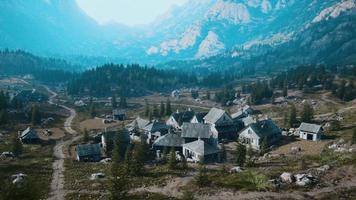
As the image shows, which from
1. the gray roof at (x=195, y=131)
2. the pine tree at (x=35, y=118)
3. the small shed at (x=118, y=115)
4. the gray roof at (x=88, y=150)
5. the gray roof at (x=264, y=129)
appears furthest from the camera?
the small shed at (x=118, y=115)

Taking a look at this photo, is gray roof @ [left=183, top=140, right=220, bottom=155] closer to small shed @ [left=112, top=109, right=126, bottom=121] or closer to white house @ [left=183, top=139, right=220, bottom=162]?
white house @ [left=183, top=139, right=220, bottom=162]

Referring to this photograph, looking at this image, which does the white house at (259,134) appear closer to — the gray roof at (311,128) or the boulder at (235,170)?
the gray roof at (311,128)

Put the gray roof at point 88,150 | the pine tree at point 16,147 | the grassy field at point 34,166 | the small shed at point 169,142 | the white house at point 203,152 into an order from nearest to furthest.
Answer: the grassy field at point 34,166
the white house at point 203,152
the gray roof at point 88,150
the pine tree at point 16,147
the small shed at point 169,142

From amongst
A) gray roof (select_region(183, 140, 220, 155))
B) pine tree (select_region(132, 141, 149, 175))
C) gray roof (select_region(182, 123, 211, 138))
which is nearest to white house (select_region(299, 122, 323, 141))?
gray roof (select_region(182, 123, 211, 138))

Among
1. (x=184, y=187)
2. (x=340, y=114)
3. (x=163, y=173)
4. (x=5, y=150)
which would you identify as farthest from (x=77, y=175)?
(x=340, y=114)

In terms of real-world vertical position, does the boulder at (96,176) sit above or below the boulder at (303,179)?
below

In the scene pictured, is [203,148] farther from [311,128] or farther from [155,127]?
[311,128]

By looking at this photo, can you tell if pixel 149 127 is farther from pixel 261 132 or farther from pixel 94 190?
pixel 94 190

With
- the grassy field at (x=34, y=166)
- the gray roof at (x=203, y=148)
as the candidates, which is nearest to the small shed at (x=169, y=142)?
the gray roof at (x=203, y=148)
